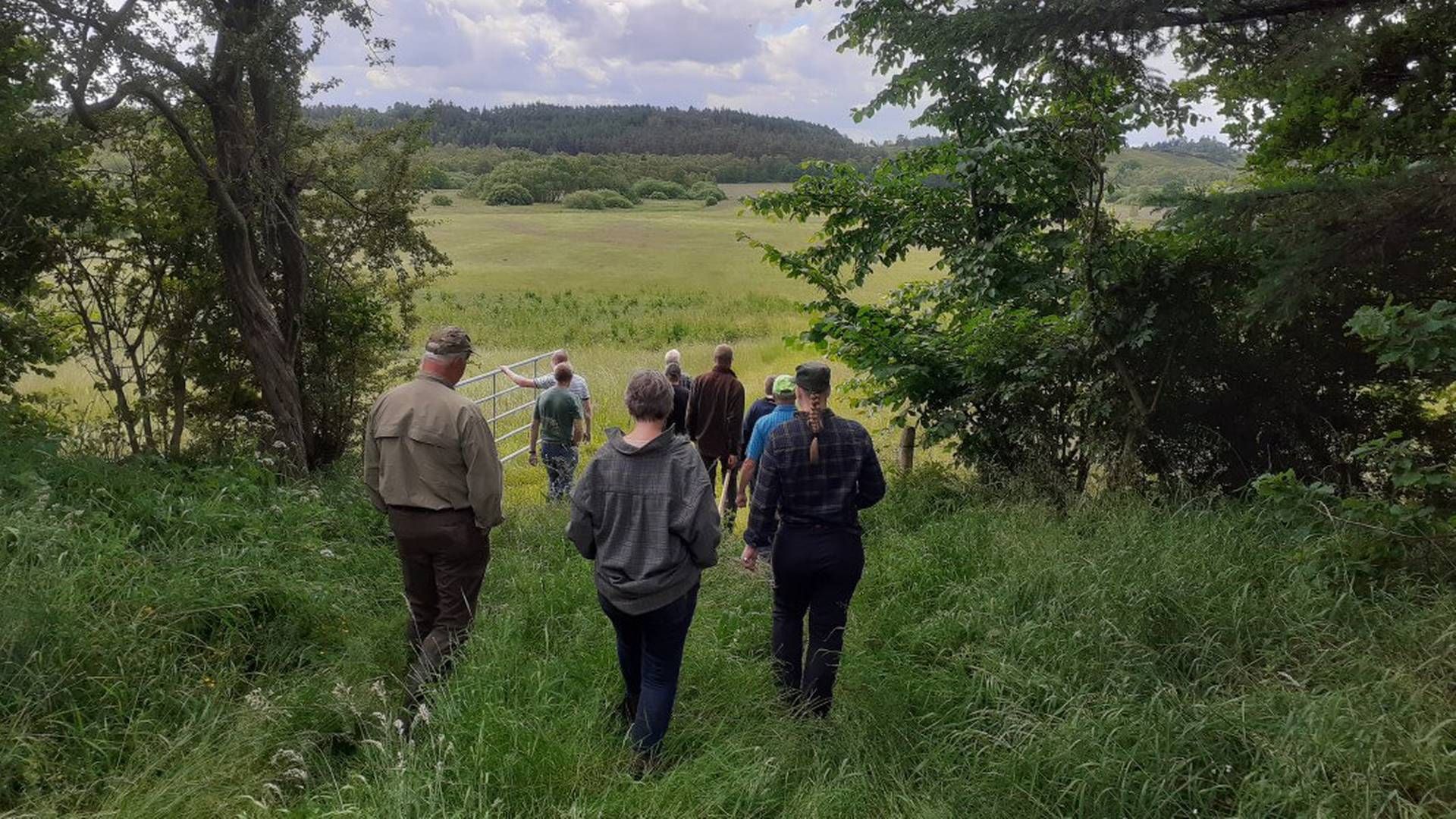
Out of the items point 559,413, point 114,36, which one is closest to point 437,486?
point 559,413

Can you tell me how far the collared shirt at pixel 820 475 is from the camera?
3.86 meters

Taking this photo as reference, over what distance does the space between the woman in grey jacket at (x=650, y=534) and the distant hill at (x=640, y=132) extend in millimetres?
122425

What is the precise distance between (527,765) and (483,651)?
42.2 inches

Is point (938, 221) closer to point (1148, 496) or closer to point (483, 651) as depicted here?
point (1148, 496)

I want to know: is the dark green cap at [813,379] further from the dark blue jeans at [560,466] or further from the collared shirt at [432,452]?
the dark blue jeans at [560,466]

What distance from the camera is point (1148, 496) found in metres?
5.98

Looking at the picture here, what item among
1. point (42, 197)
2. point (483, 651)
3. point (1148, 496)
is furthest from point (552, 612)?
point (42, 197)

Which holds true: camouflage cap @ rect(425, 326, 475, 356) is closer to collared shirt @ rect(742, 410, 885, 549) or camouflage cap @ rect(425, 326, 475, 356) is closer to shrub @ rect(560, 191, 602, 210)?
collared shirt @ rect(742, 410, 885, 549)

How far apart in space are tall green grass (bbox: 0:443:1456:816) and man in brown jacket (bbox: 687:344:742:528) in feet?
8.24

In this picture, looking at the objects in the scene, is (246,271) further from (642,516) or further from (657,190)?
(657,190)

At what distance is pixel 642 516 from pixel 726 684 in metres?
1.09

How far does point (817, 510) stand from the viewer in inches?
152

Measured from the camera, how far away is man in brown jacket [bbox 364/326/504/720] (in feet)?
12.7

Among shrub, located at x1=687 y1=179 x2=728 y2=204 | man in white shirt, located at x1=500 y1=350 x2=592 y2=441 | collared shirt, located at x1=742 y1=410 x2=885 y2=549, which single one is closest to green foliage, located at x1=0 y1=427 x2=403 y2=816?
collared shirt, located at x1=742 y1=410 x2=885 y2=549
